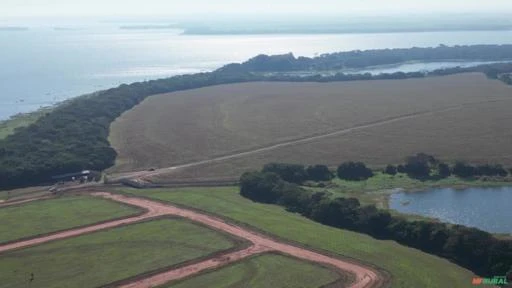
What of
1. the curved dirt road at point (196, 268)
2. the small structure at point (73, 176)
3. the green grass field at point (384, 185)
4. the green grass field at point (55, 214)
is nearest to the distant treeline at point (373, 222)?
the green grass field at point (384, 185)

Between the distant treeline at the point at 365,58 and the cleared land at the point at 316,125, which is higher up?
the distant treeline at the point at 365,58

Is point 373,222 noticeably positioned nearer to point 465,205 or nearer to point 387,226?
point 387,226

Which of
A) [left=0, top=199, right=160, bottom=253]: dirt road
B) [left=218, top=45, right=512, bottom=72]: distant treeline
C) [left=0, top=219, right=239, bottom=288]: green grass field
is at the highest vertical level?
[left=218, top=45, right=512, bottom=72]: distant treeline

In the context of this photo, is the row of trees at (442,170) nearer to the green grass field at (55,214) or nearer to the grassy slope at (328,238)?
the grassy slope at (328,238)

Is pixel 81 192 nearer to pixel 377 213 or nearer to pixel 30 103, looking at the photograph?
pixel 377 213

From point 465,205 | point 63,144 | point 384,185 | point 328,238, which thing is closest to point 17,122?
point 63,144
